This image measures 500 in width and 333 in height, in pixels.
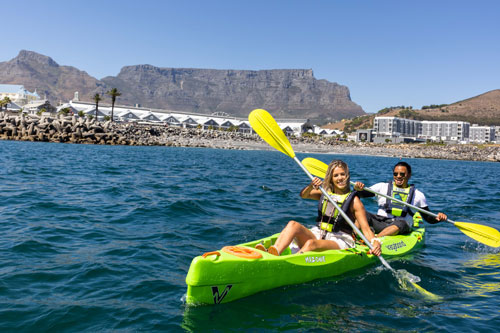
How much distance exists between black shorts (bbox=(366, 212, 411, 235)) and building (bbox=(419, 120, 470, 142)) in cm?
14539

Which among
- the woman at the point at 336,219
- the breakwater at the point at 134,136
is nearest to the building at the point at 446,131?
the breakwater at the point at 134,136

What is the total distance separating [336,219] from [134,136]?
167ft

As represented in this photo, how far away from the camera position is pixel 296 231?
17.0 feet

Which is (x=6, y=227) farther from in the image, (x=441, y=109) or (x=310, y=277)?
(x=441, y=109)

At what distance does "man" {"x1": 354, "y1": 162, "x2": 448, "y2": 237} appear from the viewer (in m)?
7.10

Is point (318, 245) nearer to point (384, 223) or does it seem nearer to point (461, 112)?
point (384, 223)

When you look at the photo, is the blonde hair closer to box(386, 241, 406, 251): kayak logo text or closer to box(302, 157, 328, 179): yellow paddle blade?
box(386, 241, 406, 251): kayak logo text

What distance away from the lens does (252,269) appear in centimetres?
454

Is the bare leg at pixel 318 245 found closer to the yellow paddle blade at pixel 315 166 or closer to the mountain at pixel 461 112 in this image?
the yellow paddle blade at pixel 315 166

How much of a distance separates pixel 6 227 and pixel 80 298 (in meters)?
3.82

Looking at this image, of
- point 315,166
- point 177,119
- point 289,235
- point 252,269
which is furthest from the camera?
point 177,119

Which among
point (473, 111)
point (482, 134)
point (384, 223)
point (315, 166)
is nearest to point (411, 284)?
point (384, 223)

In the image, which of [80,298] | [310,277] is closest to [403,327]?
[310,277]

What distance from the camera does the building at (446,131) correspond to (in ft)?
449
